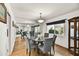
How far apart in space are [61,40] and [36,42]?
1.55 metres

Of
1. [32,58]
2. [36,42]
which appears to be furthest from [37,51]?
[32,58]

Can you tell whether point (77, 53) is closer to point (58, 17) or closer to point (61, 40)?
point (61, 40)

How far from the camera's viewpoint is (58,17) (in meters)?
5.36

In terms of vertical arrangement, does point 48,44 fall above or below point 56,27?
below

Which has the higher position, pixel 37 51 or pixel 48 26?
pixel 48 26

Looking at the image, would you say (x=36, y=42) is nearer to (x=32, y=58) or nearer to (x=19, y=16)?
(x=19, y=16)

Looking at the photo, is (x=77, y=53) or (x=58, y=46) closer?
(x=77, y=53)

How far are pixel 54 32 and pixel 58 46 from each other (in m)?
0.78

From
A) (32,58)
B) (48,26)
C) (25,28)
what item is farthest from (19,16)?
(32,58)

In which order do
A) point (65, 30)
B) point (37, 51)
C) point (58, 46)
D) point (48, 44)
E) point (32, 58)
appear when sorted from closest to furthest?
point (32, 58)
point (48, 44)
point (37, 51)
point (65, 30)
point (58, 46)

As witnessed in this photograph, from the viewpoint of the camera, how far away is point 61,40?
5.16m

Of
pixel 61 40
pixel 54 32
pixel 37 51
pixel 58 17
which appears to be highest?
pixel 58 17

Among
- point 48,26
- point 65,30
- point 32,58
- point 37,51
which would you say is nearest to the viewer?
point 32,58

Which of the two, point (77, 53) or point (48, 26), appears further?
point (48, 26)
